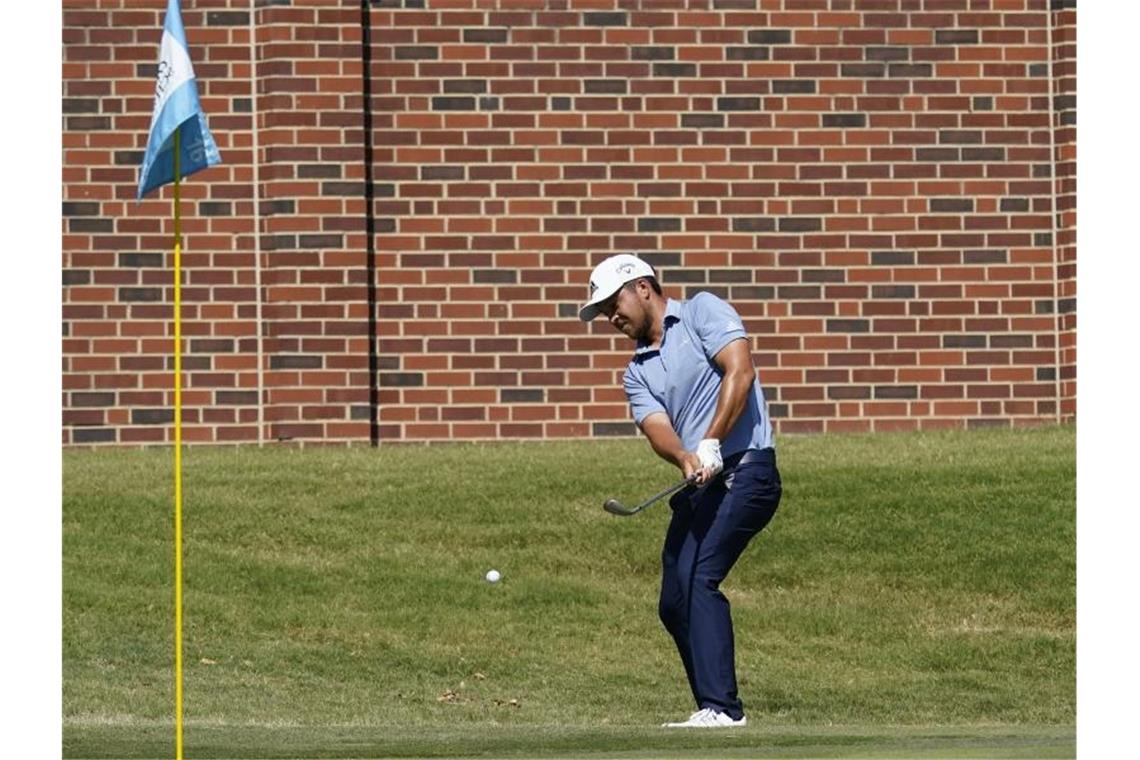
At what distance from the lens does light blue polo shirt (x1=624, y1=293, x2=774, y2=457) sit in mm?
9969

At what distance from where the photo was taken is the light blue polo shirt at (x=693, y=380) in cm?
997

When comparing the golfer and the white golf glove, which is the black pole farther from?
the white golf glove

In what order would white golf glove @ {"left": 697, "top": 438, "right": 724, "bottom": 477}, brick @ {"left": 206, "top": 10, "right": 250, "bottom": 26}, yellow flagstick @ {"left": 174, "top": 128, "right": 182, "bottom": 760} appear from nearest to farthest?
1. yellow flagstick @ {"left": 174, "top": 128, "right": 182, "bottom": 760}
2. white golf glove @ {"left": 697, "top": 438, "right": 724, "bottom": 477}
3. brick @ {"left": 206, "top": 10, "right": 250, "bottom": 26}

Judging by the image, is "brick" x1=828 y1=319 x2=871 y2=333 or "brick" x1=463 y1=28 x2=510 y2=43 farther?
"brick" x1=828 y1=319 x2=871 y2=333

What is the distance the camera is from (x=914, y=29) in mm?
18000

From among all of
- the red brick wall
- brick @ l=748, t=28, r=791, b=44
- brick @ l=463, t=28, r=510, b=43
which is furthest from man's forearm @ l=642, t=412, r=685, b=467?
brick @ l=748, t=28, r=791, b=44

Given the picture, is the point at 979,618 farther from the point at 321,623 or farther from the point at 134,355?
the point at 134,355

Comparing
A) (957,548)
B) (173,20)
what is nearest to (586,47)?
(957,548)

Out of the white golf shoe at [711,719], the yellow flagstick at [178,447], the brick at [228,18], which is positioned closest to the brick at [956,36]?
the brick at [228,18]

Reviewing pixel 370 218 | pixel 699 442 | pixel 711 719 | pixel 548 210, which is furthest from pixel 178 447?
pixel 548 210

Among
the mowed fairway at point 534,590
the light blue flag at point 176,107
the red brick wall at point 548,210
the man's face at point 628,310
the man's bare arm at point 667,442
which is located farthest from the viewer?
the red brick wall at point 548,210

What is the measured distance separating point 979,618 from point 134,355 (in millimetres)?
6352

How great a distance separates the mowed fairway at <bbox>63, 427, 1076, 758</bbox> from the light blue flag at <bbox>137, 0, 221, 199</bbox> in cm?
264

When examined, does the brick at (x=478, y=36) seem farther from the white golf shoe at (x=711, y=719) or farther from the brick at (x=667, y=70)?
the white golf shoe at (x=711, y=719)
